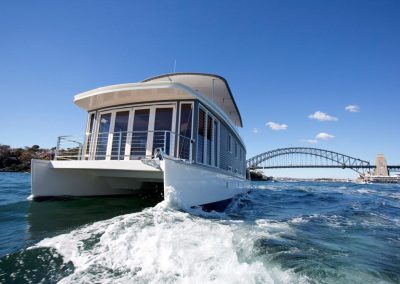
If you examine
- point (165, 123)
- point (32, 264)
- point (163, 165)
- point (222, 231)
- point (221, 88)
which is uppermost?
point (221, 88)

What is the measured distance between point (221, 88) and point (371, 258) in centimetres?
771

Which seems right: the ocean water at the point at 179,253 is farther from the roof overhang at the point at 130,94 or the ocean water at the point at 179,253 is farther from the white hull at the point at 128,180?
the roof overhang at the point at 130,94

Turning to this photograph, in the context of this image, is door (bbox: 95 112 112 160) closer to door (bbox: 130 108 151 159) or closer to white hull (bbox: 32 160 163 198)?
white hull (bbox: 32 160 163 198)

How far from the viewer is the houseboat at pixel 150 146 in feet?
20.8

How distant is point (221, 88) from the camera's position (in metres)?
10.3

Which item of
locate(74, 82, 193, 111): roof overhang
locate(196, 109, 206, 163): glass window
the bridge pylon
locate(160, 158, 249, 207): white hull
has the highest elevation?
the bridge pylon

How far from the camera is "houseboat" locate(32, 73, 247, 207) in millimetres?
6336

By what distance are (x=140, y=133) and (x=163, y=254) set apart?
227 inches

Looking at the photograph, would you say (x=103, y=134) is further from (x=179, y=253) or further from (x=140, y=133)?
(x=179, y=253)

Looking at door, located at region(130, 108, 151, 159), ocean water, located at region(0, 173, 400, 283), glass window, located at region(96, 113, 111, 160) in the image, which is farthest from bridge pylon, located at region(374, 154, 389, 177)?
glass window, located at region(96, 113, 111, 160)

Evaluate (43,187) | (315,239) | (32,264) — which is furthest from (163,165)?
(43,187)

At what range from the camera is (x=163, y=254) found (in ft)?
10.3

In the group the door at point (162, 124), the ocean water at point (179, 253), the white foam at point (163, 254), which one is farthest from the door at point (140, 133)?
the white foam at point (163, 254)

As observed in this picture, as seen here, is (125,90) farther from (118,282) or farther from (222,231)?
(118,282)
